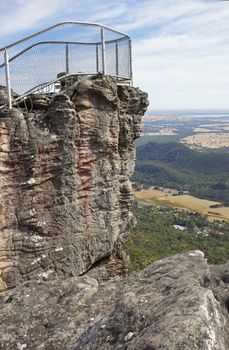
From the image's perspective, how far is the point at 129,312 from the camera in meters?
7.32

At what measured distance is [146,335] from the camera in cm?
627

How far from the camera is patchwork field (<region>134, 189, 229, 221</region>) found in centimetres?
14331

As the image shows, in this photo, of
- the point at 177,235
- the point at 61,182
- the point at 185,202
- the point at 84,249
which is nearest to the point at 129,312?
the point at 61,182

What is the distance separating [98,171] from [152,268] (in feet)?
15.6

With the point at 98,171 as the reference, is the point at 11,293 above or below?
below

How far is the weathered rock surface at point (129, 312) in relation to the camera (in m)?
6.17

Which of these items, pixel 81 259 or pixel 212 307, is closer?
pixel 212 307

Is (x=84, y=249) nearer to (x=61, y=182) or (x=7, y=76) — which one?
(x=61, y=182)

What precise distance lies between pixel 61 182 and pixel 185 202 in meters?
152

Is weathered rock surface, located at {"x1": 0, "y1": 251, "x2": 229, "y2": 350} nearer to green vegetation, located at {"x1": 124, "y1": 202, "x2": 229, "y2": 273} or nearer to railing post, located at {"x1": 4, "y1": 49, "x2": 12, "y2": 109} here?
railing post, located at {"x1": 4, "y1": 49, "x2": 12, "y2": 109}

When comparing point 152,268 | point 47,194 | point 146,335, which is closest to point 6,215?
point 47,194

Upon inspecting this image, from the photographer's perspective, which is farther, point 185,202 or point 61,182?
point 185,202

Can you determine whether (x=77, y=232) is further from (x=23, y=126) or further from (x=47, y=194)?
(x=23, y=126)

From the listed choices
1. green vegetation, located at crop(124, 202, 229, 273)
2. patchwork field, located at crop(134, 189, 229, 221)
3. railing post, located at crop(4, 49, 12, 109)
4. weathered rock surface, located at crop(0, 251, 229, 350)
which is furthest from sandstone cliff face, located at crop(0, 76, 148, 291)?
patchwork field, located at crop(134, 189, 229, 221)
